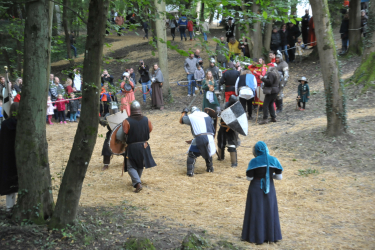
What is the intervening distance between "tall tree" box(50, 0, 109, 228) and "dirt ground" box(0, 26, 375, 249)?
0.39 meters

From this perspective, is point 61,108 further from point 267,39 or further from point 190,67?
point 267,39

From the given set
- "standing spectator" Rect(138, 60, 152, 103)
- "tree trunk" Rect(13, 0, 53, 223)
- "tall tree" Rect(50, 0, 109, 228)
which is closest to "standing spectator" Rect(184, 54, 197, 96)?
"standing spectator" Rect(138, 60, 152, 103)

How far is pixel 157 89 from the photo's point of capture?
16531mm

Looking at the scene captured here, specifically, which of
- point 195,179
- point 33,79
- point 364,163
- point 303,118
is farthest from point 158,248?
point 303,118

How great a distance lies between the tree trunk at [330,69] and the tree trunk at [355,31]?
8.65m

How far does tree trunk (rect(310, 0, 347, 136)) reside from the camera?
8.71m

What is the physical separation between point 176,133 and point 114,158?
3.23 m

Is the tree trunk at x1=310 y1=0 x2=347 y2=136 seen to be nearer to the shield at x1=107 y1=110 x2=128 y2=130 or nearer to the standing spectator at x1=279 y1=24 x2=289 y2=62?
the shield at x1=107 y1=110 x2=128 y2=130

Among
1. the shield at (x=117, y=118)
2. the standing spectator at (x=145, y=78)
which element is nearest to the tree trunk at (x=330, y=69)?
the shield at (x=117, y=118)

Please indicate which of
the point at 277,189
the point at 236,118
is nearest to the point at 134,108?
the point at 236,118

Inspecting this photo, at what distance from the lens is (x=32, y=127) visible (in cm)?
440

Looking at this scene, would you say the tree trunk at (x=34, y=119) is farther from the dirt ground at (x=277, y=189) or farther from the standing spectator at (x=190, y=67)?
the standing spectator at (x=190, y=67)

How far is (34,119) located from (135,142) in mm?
2836

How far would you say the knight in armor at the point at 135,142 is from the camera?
7.02 meters
